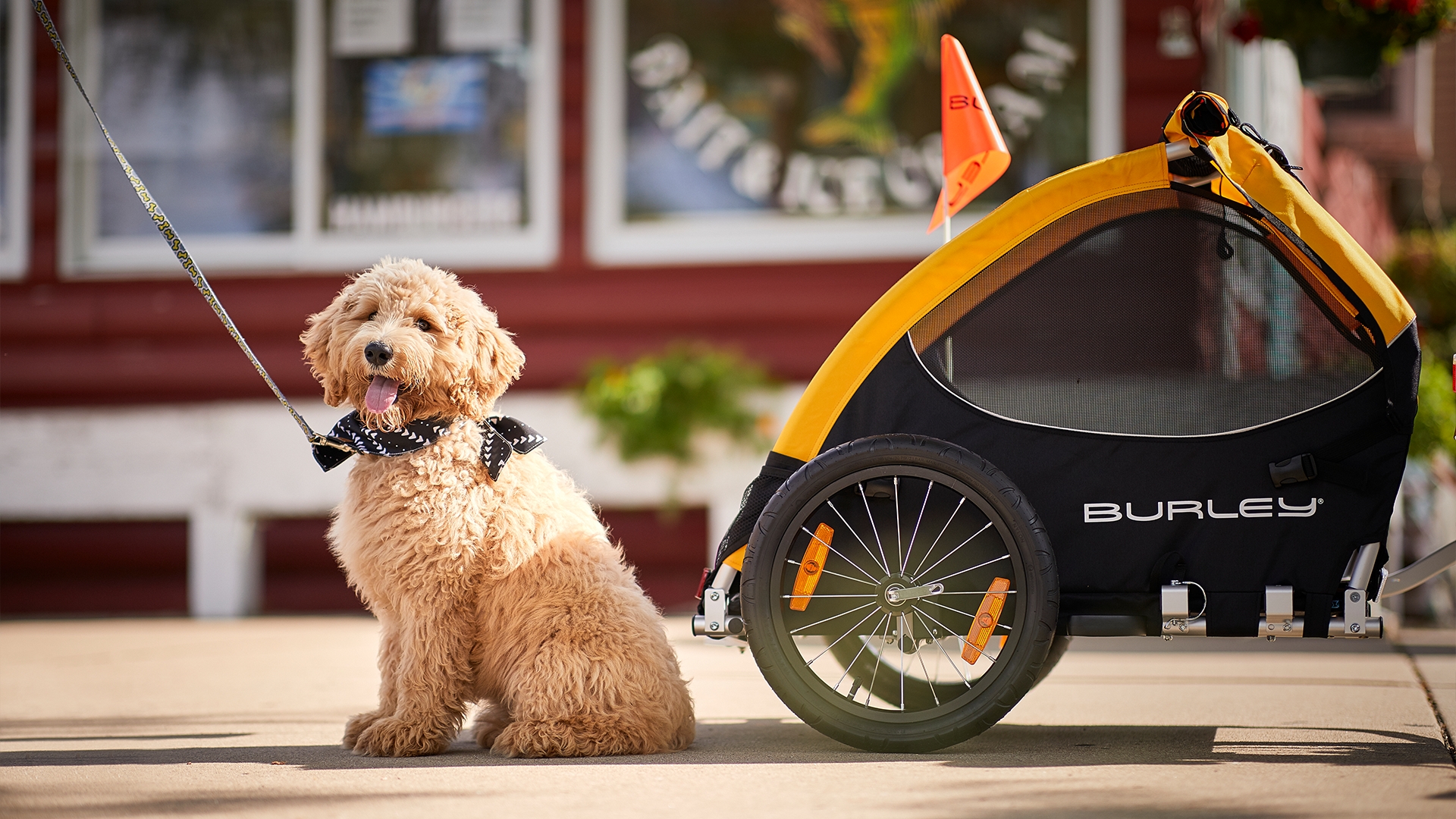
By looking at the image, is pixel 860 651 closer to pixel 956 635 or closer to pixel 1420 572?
pixel 956 635

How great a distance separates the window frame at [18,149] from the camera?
8258mm

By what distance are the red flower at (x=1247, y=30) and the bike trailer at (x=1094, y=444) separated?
3184 millimetres

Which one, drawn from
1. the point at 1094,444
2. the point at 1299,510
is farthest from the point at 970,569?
the point at 1299,510

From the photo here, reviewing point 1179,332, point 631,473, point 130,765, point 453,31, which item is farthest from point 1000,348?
point 453,31

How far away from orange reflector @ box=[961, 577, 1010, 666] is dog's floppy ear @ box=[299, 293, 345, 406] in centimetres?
165

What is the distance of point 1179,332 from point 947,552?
78cm

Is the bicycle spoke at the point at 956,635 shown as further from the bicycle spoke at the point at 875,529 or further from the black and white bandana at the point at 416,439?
the black and white bandana at the point at 416,439

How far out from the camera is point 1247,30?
20.7 feet

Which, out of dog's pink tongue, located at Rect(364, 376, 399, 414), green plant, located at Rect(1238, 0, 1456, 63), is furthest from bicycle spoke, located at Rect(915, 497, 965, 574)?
green plant, located at Rect(1238, 0, 1456, 63)

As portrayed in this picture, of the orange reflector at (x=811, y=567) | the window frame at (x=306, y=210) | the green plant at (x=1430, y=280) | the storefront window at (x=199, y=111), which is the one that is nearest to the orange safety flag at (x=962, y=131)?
the orange reflector at (x=811, y=567)

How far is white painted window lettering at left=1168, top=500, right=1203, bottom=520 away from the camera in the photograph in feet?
10.8

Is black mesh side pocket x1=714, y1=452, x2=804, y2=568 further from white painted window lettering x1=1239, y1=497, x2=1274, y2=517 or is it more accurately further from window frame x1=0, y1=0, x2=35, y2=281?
window frame x1=0, y1=0, x2=35, y2=281

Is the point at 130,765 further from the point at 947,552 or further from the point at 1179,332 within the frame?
the point at 1179,332

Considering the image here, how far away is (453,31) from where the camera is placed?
319 inches
